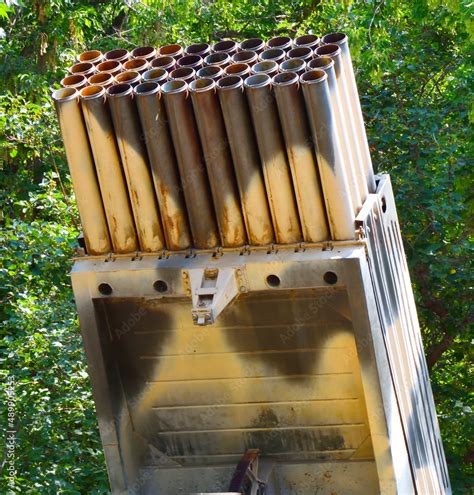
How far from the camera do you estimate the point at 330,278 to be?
18.1 feet

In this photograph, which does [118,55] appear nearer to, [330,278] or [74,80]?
[74,80]

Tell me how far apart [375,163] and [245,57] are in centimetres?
484

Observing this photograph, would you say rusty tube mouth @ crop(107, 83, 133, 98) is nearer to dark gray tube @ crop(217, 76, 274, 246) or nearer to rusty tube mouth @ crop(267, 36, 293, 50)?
dark gray tube @ crop(217, 76, 274, 246)

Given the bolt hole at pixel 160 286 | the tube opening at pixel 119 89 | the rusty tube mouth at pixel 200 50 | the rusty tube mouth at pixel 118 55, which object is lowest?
the bolt hole at pixel 160 286

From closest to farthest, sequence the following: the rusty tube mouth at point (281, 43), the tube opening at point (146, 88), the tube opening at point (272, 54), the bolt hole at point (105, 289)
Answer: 1. the tube opening at point (146, 88)
2. the bolt hole at point (105, 289)
3. the tube opening at point (272, 54)
4. the rusty tube mouth at point (281, 43)

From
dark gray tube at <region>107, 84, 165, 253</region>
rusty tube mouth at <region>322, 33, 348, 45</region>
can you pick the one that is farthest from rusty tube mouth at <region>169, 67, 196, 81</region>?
rusty tube mouth at <region>322, 33, 348, 45</region>

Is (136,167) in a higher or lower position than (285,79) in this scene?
lower

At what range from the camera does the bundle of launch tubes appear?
544 centimetres

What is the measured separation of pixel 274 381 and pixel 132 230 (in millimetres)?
1137

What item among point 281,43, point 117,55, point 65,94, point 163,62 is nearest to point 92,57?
point 117,55

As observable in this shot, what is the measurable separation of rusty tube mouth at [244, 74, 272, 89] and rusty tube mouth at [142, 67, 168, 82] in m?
0.47

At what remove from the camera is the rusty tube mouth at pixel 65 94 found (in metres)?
5.64

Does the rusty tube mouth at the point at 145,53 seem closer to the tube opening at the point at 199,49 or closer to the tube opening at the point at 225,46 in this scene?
the tube opening at the point at 199,49

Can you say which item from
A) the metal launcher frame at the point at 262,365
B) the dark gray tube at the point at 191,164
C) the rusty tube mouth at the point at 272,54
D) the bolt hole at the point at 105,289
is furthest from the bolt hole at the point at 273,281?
the rusty tube mouth at the point at 272,54
